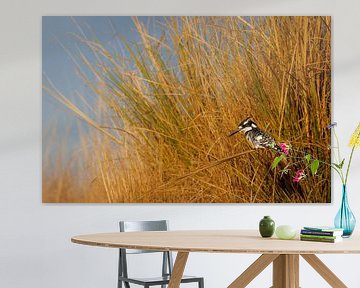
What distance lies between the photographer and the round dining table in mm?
3332

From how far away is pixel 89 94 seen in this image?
5.77 meters

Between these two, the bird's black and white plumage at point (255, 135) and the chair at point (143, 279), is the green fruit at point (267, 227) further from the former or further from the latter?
the bird's black and white plumage at point (255, 135)

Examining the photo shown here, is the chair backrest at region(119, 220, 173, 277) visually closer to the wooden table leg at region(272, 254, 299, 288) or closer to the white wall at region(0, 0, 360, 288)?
the white wall at region(0, 0, 360, 288)

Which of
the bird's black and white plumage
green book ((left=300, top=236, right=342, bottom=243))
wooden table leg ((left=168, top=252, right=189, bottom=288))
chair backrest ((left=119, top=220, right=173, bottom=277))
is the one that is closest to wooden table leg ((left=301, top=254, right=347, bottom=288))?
green book ((left=300, top=236, right=342, bottom=243))

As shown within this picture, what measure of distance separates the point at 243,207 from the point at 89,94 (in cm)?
142

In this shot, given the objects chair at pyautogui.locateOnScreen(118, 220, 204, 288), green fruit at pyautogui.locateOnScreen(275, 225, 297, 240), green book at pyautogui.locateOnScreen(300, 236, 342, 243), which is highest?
green fruit at pyautogui.locateOnScreen(275, 225, 297, 240)

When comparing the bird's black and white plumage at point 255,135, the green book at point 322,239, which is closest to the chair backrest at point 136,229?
the bird's black and white plumage at point 255,135

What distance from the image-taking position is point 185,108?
5.76 m

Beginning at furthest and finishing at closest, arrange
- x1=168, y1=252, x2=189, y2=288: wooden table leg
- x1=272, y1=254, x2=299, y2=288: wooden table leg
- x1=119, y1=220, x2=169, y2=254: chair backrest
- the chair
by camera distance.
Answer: x1=119, y1=220, x2=169, y2=254: chair backrest, the chair, x1=168, y1=252, x2=189, y2=288: wooden table leg, x1=272, y1=254, x2=299, y2=288: wooden table leg

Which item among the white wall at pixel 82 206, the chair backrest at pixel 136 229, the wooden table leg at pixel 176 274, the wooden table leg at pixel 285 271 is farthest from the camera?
the white wall at pixel 82 206

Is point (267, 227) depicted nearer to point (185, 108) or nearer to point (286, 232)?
point (286, 232)

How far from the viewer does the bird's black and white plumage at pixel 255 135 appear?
18.9 ft

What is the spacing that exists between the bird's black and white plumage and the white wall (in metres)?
0.45

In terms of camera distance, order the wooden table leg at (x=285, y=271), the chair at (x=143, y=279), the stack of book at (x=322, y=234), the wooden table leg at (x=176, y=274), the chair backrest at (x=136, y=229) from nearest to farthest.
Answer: the stack of book at (x=322, y=234) → the wooden table leg at (x=285, y=271) → the wooden table leg at (x=176, y=274) → the chair at (x=143, y=279) → the chair backrest at (x=136, y=229)
